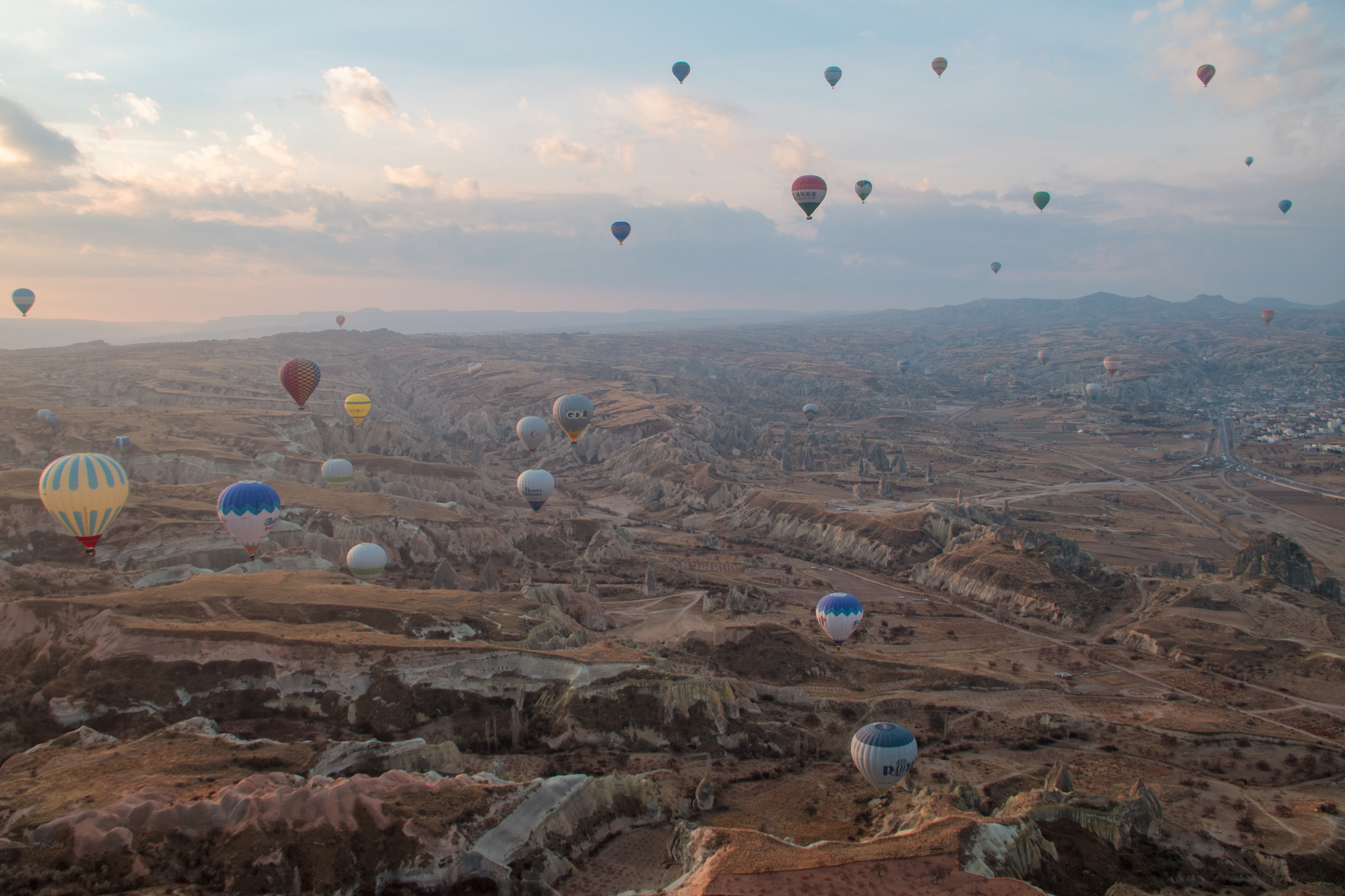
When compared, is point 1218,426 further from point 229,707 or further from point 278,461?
point 229,707

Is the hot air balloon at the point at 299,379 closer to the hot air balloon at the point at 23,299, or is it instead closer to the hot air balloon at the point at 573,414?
the hot air balloon at the point at 573,414

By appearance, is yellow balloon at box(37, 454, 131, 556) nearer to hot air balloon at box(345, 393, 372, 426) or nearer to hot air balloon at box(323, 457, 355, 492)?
hot air balloon at box(323, 457, 355, 492)

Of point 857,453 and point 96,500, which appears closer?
point 96,500

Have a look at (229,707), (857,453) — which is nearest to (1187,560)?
(857,453)

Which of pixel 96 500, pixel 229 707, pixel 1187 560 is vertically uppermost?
pixel 96 500

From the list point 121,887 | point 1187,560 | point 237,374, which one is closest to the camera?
point 121,887

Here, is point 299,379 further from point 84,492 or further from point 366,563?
point 84,492
